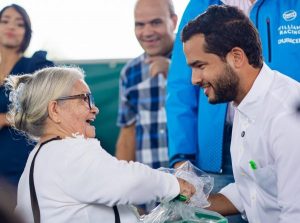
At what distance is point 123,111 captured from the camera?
5191 millimetres

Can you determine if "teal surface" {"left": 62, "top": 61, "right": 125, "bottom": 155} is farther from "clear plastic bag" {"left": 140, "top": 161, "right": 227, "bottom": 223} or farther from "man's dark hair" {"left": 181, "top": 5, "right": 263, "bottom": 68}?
"clear plastic bag" {"left": 140, "top": 161, "right": 227, "bottom": 223}

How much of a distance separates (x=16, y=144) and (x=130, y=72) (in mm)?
1213

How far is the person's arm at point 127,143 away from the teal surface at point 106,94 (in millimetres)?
183

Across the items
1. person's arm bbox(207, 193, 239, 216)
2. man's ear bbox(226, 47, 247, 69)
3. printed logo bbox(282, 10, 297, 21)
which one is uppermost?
printed logo bbox(282, 10, 297, 21)

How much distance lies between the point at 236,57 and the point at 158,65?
197cm

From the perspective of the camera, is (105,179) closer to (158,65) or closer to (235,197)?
(235,197)

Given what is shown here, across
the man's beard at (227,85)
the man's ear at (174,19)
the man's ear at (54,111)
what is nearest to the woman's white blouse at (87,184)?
the man's ear at (54,111)

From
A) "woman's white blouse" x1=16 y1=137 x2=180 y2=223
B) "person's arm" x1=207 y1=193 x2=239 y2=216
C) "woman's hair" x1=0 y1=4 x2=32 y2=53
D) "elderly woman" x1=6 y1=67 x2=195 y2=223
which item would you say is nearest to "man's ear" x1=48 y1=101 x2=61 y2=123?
"elderly woman" x1=6 y1=67 x2=195 y2=223

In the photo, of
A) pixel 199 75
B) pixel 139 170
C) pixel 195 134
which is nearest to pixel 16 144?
pixel 195 134

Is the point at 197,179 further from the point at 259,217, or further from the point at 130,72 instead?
the point at 130,72

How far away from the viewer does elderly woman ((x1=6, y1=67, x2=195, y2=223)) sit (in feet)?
8.11

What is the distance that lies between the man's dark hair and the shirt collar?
0.06 meters

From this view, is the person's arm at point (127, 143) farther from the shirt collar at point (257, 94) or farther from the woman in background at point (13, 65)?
the shirt collar at point (257, 94)

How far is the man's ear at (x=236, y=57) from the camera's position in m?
2.99
